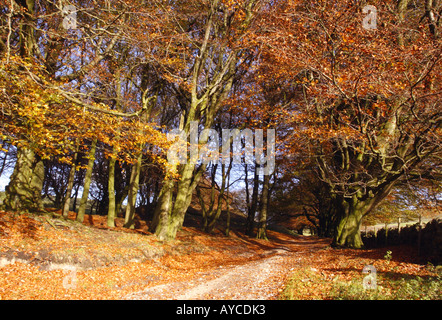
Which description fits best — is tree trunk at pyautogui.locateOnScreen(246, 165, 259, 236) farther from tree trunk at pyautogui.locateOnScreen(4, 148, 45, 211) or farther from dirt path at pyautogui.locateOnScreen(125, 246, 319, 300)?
tree trunk at pyautogui.locateOnScreen(4, 148, 45, 211)

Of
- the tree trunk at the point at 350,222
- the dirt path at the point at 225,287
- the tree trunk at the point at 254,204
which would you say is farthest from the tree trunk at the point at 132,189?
the tree trunk at the point at 350,222

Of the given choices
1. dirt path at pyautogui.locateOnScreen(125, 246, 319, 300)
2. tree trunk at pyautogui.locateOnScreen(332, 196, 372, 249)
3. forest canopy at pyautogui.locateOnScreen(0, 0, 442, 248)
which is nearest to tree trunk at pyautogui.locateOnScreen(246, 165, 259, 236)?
forest canopy at pyautogui.locateOnScreen(0, 0, 442, 248)

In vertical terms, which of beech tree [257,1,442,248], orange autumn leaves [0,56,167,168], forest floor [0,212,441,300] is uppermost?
beech tree [257,1,442,248]

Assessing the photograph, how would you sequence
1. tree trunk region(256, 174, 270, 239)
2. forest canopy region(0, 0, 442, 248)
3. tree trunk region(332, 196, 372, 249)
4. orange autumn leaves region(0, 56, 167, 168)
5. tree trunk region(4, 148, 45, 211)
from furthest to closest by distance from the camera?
tree trunk region(256, 174, 270, 239) < tree trunk region(332, 196, 372, 249) < tree trunk region(4, 148, 45, 211) < forest canopy region(0, 0, 442, 248) < orange autumn leaves region(0, 56, 167, 168)

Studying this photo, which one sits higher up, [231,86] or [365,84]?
[231,86]

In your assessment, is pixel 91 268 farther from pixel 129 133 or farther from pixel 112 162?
pixel 112 162

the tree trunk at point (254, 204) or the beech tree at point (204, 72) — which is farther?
the tree trunk at point (254, 204)

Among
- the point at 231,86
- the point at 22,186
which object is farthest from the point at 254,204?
the point at 22,186

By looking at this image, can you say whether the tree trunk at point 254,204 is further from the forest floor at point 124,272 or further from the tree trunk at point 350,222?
the forest floor at point 124,272

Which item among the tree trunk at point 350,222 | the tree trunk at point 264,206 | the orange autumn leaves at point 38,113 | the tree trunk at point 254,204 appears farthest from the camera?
the tree trunk at point 254,204

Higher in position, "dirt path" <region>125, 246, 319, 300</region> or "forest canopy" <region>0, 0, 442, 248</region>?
"forest canopy" <region>0, 0, 442, 248</region>

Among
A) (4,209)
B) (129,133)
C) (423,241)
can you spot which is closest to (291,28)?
(129,133)

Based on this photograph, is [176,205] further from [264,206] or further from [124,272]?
[264,206]
